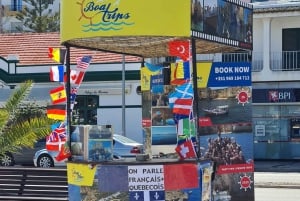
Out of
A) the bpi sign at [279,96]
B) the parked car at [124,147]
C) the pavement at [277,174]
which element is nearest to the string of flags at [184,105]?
the pavement at [277,174]

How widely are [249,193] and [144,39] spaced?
3450mm

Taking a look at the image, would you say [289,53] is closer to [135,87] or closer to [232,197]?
[135,87]

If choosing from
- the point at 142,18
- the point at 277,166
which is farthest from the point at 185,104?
the point at 277,166

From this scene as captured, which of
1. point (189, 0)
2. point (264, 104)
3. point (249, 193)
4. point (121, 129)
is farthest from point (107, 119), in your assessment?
point (189, 0)

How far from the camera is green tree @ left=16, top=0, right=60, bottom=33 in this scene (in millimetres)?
58062

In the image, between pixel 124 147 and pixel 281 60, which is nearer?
pixel 124 147

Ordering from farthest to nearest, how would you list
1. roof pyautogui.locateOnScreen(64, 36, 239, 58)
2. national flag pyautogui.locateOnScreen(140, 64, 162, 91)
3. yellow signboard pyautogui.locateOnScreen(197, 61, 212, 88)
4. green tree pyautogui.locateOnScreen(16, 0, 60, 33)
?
green tree pyautogui.locateOnScreen(16, 0, 60, 33) < national flag pyautogui.locateOnScreen(140, 64, 162, 91) < yellow signboard pyautogui.locateOnScreen(197, 61, 212, 88) < roof pyautogui.locateOnScreen(64, 36, 239, 58)

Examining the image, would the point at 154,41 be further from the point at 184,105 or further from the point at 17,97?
the point at 17,97

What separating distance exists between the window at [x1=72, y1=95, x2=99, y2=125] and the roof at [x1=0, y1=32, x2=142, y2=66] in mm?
1894

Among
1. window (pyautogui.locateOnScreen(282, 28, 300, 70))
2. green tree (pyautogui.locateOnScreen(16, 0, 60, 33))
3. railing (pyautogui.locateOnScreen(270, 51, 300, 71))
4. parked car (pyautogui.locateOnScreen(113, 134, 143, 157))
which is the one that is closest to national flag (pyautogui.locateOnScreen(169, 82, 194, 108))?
parked car (pyautogui.locateOnScreen(113, 134, 143, 157))

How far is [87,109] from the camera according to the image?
111ft

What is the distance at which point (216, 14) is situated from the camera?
11.0 m

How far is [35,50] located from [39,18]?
71.8ft

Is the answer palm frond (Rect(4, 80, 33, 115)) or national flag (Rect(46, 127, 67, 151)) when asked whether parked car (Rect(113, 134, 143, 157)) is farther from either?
palm frond (Rect(4, 80, 33, 115))
